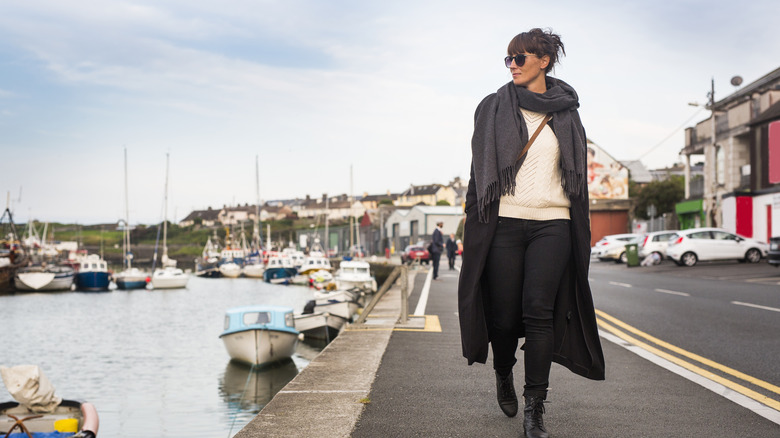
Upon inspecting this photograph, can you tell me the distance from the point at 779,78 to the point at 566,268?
42.7 m

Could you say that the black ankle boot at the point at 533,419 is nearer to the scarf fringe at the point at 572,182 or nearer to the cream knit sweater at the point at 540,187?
the cream knit sweater at the point at 540,187

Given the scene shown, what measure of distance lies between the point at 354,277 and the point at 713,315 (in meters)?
34.4

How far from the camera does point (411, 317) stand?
11539mm

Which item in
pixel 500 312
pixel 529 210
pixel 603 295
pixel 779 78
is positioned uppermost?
pixel 779 78

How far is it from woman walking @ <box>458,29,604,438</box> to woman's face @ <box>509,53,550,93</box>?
0.06ft

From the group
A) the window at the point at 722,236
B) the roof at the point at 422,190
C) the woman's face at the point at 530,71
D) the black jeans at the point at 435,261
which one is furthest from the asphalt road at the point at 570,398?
the roof at the point at 422,190

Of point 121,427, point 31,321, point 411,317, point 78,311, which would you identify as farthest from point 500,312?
point 78,311

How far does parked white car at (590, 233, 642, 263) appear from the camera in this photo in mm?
39906

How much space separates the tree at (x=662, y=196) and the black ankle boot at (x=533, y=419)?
63.1 metres

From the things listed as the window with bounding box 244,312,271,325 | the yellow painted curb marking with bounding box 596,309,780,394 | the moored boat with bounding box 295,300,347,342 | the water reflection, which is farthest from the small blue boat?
the yellow painted curb marking with bounding box 596,309,780,394

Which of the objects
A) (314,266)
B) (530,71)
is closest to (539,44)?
(530,71)

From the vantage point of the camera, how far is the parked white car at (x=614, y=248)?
131 ft

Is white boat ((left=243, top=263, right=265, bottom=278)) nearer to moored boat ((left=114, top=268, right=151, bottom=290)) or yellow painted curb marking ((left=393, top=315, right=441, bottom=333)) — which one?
moored boat ((left=114, top=268, right=151, bottom=290))

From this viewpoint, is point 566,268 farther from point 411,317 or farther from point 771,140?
point 771,140
